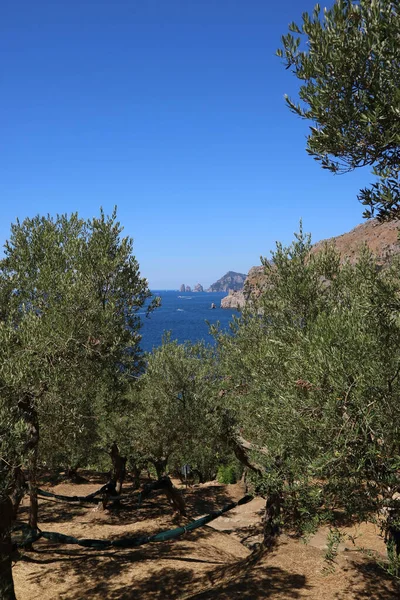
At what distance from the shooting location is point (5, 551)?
1258cm

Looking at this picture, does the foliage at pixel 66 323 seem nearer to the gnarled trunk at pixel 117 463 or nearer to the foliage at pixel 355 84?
the gnarled trunk at pixel 117 463

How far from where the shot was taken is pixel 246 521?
28.8 meters

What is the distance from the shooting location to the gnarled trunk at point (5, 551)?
40.2ft

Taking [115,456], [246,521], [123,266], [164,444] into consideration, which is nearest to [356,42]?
[123,266]

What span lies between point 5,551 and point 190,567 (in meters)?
9.95

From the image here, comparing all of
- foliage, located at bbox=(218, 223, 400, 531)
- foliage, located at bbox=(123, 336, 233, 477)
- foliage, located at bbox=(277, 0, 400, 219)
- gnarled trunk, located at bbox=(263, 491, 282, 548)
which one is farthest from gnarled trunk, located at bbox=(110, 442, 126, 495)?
foliage, located at bbox=(277, 0, 400, 219)

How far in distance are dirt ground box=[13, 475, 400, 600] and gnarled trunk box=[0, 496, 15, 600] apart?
3747 mm

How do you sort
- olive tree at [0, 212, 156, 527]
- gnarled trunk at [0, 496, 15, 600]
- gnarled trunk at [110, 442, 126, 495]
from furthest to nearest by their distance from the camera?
gnarled trunk at [110, 442, 126, 495] → olive tree at [0, 212, 156, 527] → gnarled trunk at [0, 496, 15, 600]

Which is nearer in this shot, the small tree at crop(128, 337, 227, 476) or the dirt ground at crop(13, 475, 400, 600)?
the dirt ground at crop(13, 475, 400, 600)

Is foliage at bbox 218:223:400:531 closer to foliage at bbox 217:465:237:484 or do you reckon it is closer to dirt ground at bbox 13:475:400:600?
dirt ground at bbox 13:475:400:600

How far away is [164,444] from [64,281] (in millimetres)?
12473

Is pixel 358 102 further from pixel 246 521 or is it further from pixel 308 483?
pixel 246 521

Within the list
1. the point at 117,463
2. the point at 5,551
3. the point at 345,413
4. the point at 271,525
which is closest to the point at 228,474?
the point at 117,463

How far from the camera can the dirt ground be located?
48.1 ft
